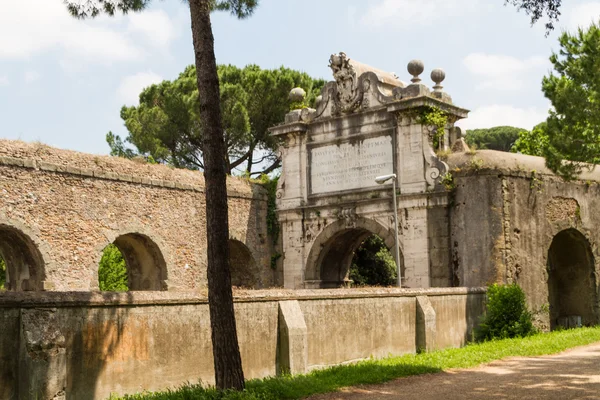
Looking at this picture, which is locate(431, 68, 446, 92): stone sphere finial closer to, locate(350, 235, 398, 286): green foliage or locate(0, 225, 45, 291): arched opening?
locate(350, 235, 398, 286): green foliage

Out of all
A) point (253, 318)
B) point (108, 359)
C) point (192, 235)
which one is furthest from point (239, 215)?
point (108, 359)

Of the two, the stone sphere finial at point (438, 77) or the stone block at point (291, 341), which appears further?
the stone sphere finial at point (438, 77)

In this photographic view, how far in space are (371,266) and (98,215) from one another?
1099cm

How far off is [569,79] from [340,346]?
1191 centimetres

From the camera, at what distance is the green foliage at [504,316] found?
15719 millimetres

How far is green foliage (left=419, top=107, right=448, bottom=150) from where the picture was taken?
1877cm

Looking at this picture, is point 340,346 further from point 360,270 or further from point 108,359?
point 360,270

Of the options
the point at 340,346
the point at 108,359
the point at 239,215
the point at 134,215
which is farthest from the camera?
the point at 239,215

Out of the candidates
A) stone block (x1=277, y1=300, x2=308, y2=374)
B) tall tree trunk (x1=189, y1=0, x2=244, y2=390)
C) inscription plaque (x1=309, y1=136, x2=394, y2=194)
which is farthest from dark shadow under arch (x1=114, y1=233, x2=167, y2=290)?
tall tree trunk (x1=189, y1=0, x2=244, y2=390)

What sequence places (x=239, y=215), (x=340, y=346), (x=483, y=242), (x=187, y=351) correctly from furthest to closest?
1. (x=239, y=215)
2. (x=483, y=242)
3. (x=340, y=346)
4. (x=187, y=351)

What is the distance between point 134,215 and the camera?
1906 centimetres

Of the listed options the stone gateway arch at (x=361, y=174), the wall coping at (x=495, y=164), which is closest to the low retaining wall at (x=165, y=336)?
the stone gateway arch at (x=361, y=174)

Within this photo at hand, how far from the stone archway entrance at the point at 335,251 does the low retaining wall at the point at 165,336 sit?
6412mm

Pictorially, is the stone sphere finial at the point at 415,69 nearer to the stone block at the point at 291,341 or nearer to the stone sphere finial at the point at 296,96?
the stone sphere finial at the point at 296,96
